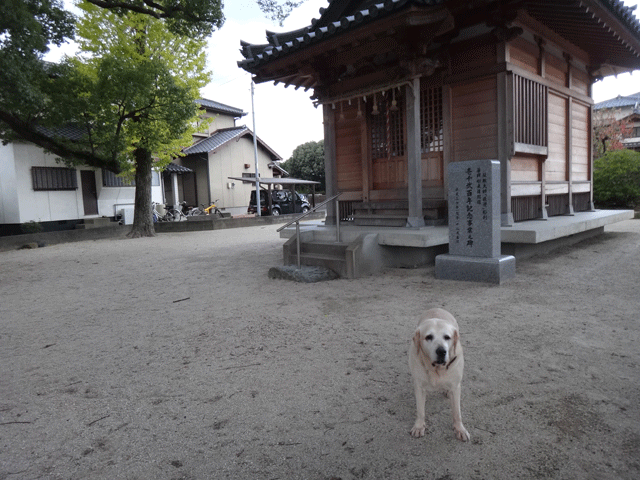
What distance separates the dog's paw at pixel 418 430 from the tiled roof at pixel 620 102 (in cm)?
4785

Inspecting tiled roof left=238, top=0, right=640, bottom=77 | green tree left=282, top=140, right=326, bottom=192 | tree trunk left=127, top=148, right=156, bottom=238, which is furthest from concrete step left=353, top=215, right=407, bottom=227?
green tree left=282, top=140, right=326, bottom=192

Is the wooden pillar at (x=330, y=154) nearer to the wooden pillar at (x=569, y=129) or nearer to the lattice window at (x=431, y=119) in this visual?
the lattice window at (x=431, y=119)

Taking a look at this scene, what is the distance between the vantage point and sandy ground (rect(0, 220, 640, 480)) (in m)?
2.34

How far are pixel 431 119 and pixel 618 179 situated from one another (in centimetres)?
1246

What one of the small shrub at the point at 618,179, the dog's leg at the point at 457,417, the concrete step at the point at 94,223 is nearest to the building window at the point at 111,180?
the concrete step at the point at 94,223

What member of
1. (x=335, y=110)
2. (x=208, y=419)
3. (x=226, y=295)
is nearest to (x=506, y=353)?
(x=208, y=419)

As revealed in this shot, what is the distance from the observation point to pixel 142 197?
1628 centimetres

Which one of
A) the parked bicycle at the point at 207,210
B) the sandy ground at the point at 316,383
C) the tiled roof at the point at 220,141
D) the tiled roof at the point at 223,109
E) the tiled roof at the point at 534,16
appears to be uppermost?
the tiled roof at the point at 223,109

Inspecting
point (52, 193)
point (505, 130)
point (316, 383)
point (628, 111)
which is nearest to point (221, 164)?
point (52, 193)

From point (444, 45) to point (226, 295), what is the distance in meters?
5.91

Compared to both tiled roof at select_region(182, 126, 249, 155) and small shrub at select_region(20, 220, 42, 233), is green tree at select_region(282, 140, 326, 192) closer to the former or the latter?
tiled roof at select_region(182, 126, 249, 155)

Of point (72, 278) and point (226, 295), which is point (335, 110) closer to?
point (226, 295)

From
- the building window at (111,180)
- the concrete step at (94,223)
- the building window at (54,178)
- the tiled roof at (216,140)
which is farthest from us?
the tiled roof at (216,140)

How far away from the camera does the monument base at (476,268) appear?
6000 mm
